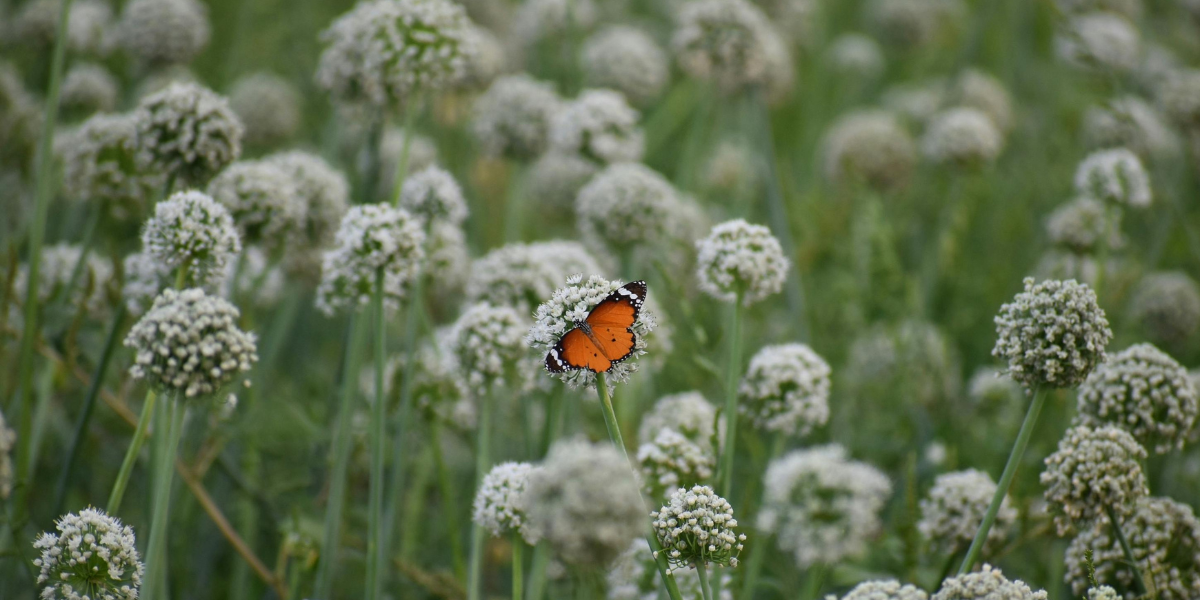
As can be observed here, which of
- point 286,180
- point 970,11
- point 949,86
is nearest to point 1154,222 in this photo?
point 949,86

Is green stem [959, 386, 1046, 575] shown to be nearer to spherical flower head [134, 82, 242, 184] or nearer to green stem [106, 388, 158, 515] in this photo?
green stem [106, 388, 158, 515]

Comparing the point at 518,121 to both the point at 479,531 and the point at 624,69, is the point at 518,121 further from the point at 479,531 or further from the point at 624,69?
the point at 479,531

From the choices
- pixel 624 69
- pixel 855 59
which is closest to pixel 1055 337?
pixel 624 69

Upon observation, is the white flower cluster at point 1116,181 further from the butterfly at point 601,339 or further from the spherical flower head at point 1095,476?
the butterfly at point 601,339

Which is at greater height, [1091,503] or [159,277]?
[159,277]

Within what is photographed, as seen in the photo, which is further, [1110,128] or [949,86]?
[949,86]

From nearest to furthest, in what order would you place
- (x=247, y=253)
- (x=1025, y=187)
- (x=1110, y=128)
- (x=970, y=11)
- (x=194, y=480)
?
(x=194, y=480), (x=247, y=253), (x=1110, y=128), (x=1025, y=187), (x=970, y=11)

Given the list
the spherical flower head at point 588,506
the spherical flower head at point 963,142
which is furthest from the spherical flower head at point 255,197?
the spherical flower head at point 963,142

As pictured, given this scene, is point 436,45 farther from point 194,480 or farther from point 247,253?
point 194,480
